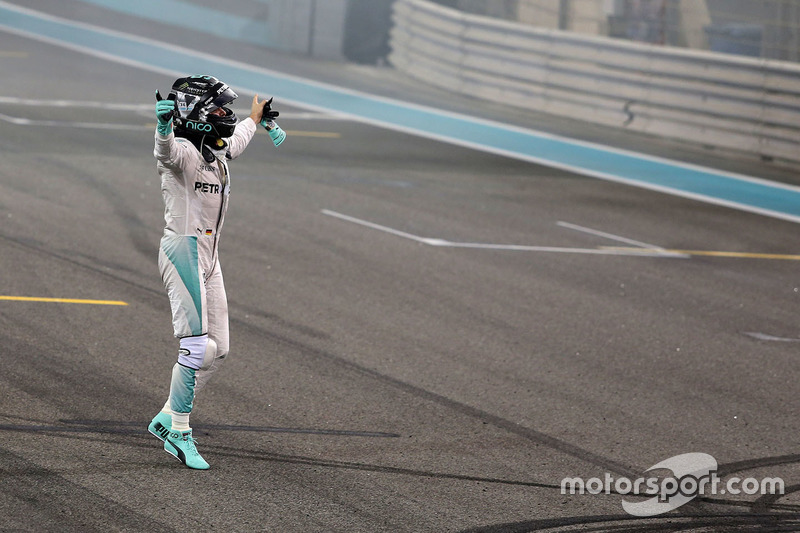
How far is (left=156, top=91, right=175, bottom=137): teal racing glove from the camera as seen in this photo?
654cm

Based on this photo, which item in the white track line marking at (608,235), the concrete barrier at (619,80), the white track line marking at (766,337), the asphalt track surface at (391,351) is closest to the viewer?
the asphalt track surface at (391,351)

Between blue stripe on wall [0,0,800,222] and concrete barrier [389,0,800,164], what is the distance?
1597 mm

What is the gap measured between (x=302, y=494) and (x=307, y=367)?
97.5 inches

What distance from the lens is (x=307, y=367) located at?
9.10 m

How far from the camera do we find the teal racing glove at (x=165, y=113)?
6539mm

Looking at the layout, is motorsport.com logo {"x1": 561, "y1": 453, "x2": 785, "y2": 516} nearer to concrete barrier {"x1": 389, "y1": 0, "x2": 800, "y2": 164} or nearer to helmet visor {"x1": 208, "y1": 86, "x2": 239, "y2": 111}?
helmet visor {"x1": 208, "y1": 86, "x2": 239, "y2": 111}

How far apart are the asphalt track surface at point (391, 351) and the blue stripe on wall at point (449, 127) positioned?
50.2 inches

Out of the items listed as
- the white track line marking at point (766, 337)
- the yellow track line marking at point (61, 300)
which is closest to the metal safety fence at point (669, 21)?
the white track line marking at point (766, 337)

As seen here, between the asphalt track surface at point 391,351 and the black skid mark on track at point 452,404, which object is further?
the black skid mark on track at point 452,404

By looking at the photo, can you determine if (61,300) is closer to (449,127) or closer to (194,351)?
(194,351)

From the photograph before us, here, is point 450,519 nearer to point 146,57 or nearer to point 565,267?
point 565,267

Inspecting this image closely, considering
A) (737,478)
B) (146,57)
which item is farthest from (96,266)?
(146,57)

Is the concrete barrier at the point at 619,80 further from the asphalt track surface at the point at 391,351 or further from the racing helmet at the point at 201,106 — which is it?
the racing helmet at the point at 201,106

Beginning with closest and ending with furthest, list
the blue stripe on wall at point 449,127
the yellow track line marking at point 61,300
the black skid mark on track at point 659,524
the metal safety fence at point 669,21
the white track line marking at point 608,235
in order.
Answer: the black skid mark on track at point 659,524 < the yellow track line marking at point 61,300 < the white track line marking at point 608,235 < the blue stripe on wall at point 449,127 < the metal safety fence at point 669,21
